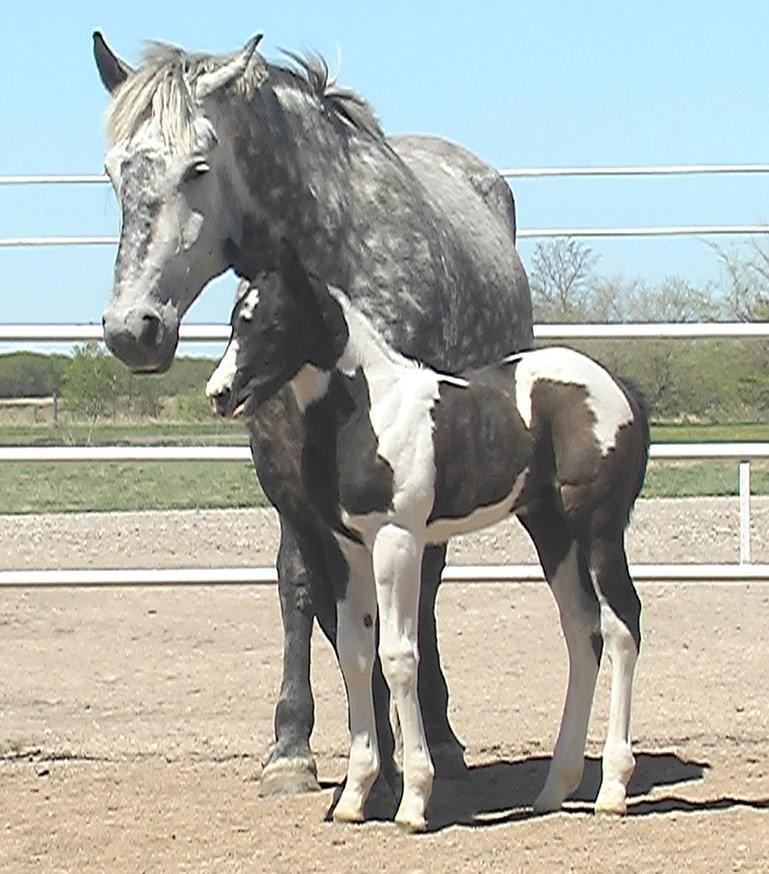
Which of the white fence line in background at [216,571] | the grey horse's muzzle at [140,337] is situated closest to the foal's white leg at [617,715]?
the grey horse's muzzle at [140,337]

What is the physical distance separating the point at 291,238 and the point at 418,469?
0.77 metres

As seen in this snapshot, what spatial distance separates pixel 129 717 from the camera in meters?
6.57

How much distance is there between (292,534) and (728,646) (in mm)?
3279

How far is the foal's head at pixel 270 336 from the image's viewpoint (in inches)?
165

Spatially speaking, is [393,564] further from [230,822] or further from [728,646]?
[728,646]

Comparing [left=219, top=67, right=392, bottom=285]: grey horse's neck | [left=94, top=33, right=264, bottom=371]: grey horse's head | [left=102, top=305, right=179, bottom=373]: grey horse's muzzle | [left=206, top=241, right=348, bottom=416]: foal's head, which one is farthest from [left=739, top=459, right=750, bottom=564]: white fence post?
[left=102, top=305, right=179, bottom=373]: grey horse's muzzle

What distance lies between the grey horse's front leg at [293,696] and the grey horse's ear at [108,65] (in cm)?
132

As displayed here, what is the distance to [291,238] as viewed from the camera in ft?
15.2

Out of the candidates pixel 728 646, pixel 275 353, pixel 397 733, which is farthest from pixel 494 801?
pixel 728 646

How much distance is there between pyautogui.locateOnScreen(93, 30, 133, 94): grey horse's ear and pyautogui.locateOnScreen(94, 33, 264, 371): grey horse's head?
6.1 inches

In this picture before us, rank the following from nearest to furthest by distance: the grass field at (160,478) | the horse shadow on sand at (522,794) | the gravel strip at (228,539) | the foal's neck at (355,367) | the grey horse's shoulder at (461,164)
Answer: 1. the foal's neck at (355,367)
2. the horse shadow on sand at (522,794)
3. the grey horse's shoulder at (461,164)
4. the gravel strip at (228,539)
5. the grass field at (160,478)

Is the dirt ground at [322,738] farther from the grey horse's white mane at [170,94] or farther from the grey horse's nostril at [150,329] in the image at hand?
the grey horse's white mane at [170,94]

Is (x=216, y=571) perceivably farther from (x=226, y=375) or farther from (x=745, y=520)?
(x=226, y=375)

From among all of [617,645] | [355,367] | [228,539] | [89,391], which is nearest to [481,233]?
[355,367]
